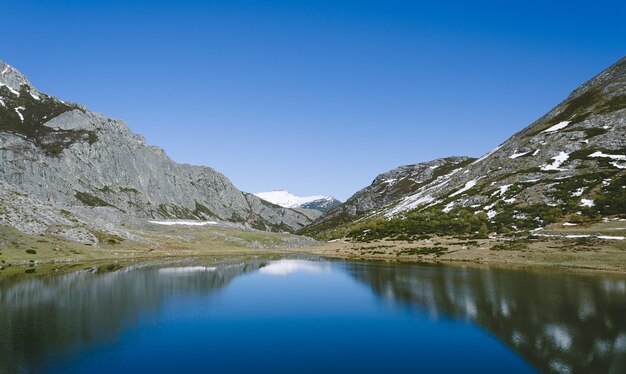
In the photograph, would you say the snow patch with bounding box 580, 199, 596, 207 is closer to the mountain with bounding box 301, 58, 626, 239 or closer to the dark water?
the mountain with bounding box 301, 58, 626, 239

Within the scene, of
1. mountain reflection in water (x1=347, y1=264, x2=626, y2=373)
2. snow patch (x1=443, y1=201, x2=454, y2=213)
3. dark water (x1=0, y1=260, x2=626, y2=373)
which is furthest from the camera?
snow patch (x1=443, y1=201, x2=454, y2=213)

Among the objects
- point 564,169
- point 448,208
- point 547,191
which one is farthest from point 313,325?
point 564,169

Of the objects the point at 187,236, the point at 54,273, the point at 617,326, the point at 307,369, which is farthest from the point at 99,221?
the point at 617,326

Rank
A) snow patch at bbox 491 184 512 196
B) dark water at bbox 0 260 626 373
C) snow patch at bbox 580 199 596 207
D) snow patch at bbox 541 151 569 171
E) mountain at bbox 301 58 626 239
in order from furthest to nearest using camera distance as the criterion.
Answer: snow patch at bbox 541 151 569 171 → snow patch at bbox 491 184 512 196 → mountain at bbox 301 58 626 239 → snow patch at bbox 580 199 596 207 → dark water at bbox 0 260 626 373

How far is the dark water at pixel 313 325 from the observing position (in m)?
31.1

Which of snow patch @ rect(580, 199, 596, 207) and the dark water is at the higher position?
snow patch @ rect(580, 199, 596, 207)

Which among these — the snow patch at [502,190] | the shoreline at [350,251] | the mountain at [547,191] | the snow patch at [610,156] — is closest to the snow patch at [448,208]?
the mountain at [547,191]

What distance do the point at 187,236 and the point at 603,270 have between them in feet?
432

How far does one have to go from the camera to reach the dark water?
31.1m

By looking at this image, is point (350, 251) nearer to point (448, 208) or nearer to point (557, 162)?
point (448, 208)

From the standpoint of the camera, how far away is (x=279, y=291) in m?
66.2

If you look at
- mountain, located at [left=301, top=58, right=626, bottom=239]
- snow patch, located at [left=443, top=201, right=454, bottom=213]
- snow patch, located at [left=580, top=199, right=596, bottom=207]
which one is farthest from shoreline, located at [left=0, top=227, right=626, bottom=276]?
snow patch, located at [left=443, top=201, right=454, bottom=213]

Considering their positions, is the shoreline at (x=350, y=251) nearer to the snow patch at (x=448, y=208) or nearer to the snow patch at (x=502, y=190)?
the snow patch at (x=448, y=208)

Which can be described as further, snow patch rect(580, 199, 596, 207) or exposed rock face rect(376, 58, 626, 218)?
exposed rock face rect(376, 58, 626, 218)
